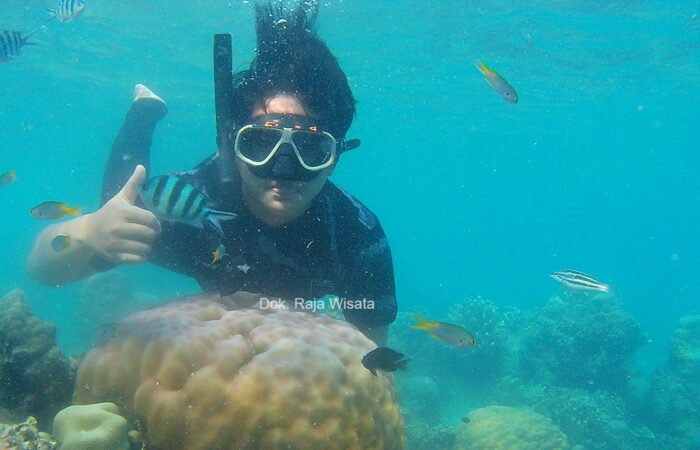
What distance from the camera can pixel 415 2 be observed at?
18922mm

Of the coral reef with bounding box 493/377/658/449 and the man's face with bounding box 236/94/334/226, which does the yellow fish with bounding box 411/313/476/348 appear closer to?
the man's face with bounding box 236/94/334/226

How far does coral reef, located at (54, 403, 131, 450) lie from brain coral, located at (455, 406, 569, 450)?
7.52 m

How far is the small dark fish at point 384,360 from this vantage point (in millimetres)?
2572

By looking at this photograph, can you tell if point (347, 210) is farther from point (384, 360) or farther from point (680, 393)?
point (680, 393)

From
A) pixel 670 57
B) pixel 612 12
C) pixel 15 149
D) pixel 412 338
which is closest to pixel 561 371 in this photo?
pixel 412 338

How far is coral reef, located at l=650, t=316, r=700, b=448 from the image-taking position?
1202 centimetres

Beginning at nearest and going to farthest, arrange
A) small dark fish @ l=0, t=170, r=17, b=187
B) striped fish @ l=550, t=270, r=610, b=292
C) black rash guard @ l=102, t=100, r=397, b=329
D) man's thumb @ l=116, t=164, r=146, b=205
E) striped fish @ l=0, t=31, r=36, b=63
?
man's thumb @ l=116, t=164, r=146, b=205 < black rash guard @ l=102, t=100, r=397, b=329 < striped fish @ l=0, t=31, r=36, b=63 < striped fish @ l=550, t=270, r=610, b=292 < small dark fish @ l=0, t=170, r=17, b=187

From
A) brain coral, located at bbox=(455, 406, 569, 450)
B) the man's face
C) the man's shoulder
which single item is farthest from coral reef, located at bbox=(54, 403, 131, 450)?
brain coral, located at bbox=(455, 406, 569, 450)

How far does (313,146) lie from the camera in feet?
12.0

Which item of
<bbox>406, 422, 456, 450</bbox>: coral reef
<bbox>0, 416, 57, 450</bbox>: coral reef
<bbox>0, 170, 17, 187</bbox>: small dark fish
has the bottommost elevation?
<bbox>406, 422, 456, 450</bbox>: coral reef

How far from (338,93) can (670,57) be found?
25998 mm

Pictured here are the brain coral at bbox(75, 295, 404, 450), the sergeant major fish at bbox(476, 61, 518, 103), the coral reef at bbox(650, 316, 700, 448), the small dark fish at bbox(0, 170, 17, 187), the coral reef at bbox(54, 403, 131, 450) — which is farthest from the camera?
the coral reef at bbox(650, 316, 700, 448)

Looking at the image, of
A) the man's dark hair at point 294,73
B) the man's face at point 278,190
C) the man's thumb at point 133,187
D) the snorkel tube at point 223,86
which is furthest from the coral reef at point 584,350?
the man's thumb at point 133,187

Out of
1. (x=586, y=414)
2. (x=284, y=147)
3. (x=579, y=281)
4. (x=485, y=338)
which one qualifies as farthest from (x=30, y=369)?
(x=485, y=338)
